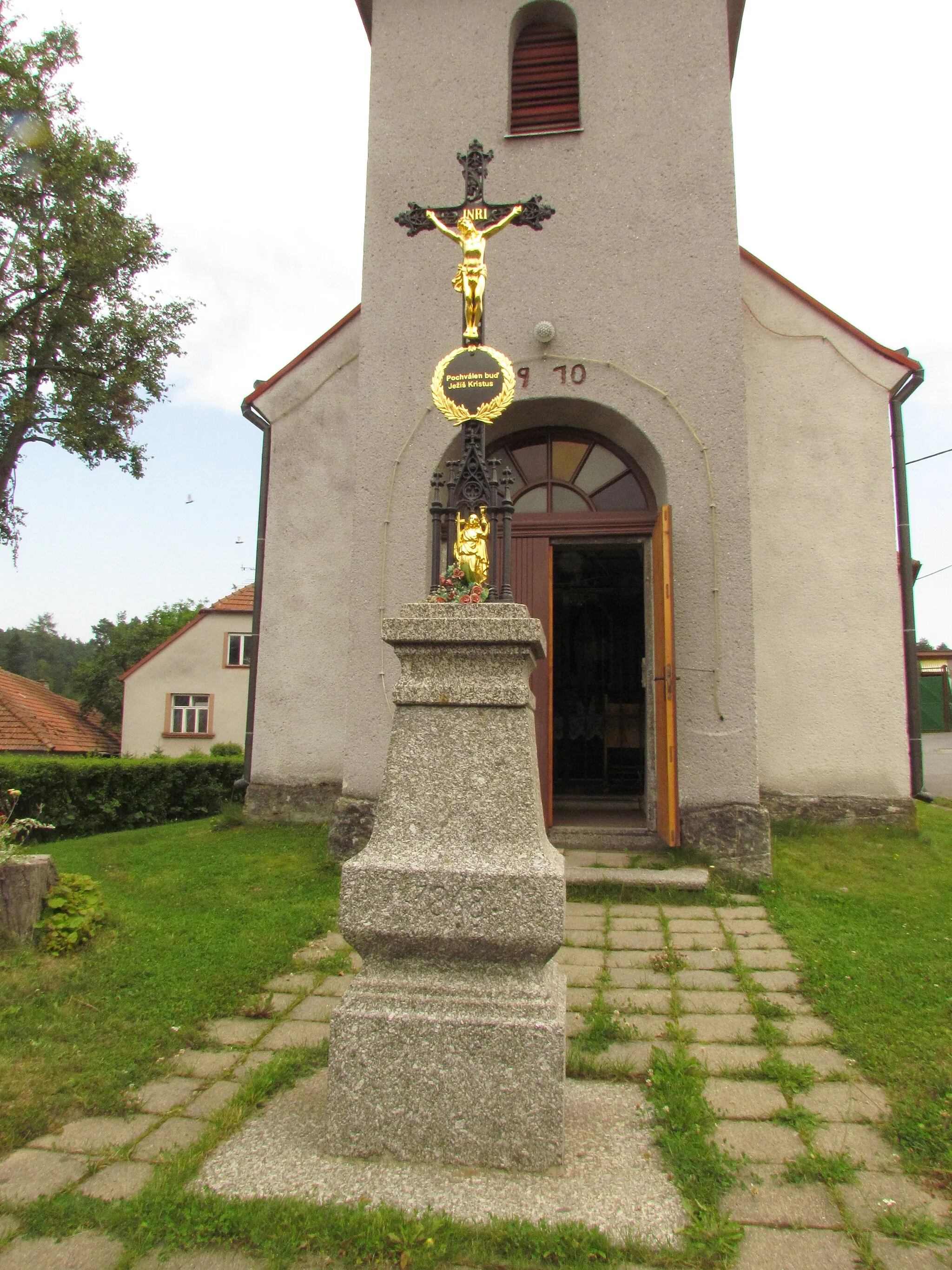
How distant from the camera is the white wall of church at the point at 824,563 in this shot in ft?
24.5

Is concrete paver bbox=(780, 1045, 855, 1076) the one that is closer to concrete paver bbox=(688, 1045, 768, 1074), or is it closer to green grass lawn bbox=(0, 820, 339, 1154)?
concrete paver bbox=(688, 1045, 768, 1074)

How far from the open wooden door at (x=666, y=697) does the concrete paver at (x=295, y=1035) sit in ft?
11.4

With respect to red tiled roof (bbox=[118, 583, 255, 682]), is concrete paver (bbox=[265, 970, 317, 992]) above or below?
below

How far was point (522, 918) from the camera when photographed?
2.59 meters

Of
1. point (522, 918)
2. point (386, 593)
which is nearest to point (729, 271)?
point (386, 593)

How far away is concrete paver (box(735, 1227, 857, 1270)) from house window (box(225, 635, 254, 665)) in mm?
24383

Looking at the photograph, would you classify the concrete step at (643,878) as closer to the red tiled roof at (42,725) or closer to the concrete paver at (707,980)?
the concrete paver at (707,980)

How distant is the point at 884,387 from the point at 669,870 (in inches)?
199

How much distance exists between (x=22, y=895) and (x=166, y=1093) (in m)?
1.90

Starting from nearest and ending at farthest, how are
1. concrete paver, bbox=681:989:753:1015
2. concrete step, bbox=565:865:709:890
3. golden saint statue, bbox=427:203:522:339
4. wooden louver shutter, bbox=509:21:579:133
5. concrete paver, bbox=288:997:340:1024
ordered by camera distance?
golden saint statue, bbox=427:203:522:339 < concrete paver, bbox=288:997:340:1024 < concrete paver, bbox=681:989:753:1015 < concrete step, bbox=565:865:709:890 < wooden louver shutter, bbox=509:21:579:133

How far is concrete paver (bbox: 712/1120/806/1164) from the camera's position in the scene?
2613 millimetres

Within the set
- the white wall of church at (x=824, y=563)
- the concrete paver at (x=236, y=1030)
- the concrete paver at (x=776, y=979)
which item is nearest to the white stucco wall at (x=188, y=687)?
the white wall of church at (x=824, y=563)

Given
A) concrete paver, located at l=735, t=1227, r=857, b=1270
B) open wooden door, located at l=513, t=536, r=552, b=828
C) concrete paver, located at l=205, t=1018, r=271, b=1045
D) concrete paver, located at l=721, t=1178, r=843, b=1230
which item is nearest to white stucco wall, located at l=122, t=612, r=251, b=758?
open wooden door, located at l=513, t=536, r=552, b=828

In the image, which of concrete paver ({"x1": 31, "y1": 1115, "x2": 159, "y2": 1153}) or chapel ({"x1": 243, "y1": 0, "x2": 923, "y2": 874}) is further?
chapel ({"x1": 243, "y1": 0, "x2": 923, "y2": 874})
